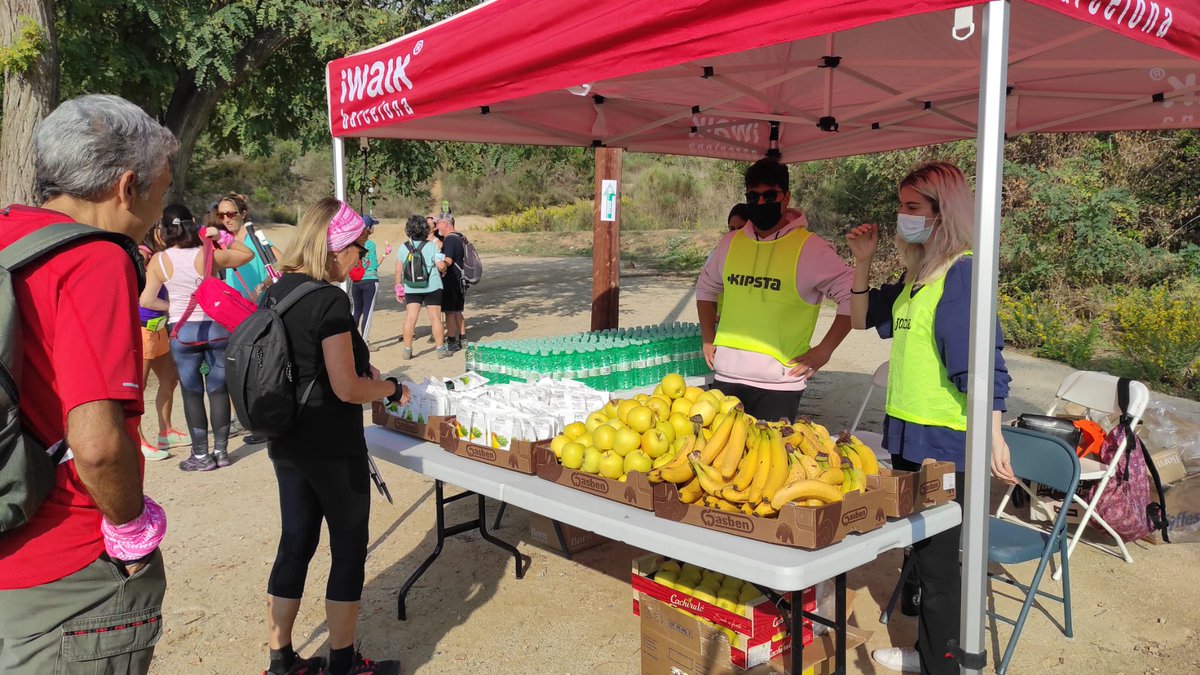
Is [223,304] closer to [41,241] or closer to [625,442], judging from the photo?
[625,442]

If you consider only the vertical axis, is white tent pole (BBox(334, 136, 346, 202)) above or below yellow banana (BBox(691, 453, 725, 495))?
above

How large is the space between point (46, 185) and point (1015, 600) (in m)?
4.44

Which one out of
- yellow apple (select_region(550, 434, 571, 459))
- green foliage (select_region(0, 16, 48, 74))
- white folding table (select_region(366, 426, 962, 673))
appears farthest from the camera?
green foliage (select_region(0, 16, 48, 74))

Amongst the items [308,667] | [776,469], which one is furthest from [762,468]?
[308,667]

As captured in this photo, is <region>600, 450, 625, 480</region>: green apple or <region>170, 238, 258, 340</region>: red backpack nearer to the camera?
<region>600, 450, 625, 480</region>: green apple

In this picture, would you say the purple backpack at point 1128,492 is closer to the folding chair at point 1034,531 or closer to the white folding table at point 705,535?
the folding chair at point 1034,531

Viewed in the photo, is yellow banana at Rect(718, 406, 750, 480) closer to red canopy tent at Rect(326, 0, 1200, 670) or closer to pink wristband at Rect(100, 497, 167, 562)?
red canopy tent at Rect(326, 0, 1200, 670)

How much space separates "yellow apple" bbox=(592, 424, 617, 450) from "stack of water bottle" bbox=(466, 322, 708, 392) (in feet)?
4.62

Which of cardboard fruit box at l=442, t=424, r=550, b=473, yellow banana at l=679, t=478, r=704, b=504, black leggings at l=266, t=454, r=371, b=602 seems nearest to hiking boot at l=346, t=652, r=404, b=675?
black leggings at l=266, t=454, r=371, b=602

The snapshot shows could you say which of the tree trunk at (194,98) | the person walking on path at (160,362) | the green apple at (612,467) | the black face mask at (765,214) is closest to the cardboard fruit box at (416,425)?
the green apple at (612,467)

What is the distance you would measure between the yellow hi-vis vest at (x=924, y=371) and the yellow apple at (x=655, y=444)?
3.00 ft

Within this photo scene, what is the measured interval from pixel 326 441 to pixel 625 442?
1.10 meters

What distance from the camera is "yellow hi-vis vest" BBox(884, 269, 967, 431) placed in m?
2.91

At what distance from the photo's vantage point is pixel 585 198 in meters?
38.7
